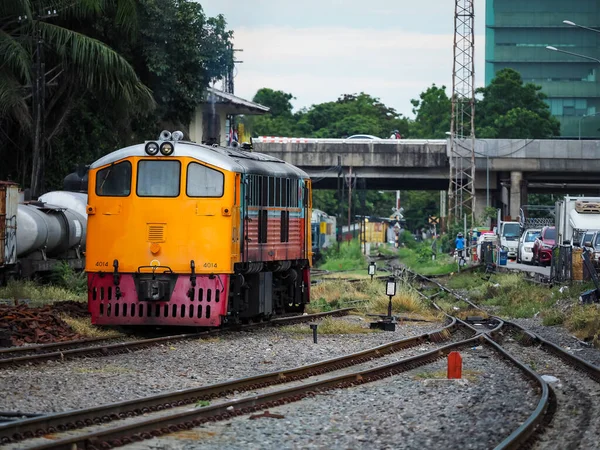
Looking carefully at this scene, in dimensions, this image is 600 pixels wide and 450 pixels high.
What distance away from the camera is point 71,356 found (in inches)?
571

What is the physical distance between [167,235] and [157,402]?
7.45m

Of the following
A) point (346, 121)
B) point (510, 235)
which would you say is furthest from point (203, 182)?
point (346, 121)

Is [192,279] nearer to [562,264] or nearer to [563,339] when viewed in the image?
[563,339]

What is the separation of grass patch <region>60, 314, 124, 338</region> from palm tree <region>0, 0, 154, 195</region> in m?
12.2

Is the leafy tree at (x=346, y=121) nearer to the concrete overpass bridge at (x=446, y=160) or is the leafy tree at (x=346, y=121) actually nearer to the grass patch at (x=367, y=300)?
the concrete overpass bridge at (x=446, y=160)

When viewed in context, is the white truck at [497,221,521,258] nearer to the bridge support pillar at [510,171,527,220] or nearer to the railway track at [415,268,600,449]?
the bridge support pillar at [510,171,527,220]

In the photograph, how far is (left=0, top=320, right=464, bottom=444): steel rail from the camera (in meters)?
8.84

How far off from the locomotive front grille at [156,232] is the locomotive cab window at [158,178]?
48 centimetres

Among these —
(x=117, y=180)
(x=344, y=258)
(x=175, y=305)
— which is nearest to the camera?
(x=175, y=305)

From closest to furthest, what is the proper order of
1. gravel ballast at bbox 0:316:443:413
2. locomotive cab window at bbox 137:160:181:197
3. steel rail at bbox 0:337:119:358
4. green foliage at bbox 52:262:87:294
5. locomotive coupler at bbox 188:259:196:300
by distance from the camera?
gravel ballast at bbox 0:316:443:413
steel rail at bbox 0:337:119:358
locomotive coupler at bbox 188:259:196:300
locomotive cab window at bbox 137:160:181:197
green foliage at bbox 52:262:87:294

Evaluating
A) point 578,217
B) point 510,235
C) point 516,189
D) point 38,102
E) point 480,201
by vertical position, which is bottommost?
point 510,235

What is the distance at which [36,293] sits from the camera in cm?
2466

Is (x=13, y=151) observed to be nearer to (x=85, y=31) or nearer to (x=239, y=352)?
(x=85, y=31)

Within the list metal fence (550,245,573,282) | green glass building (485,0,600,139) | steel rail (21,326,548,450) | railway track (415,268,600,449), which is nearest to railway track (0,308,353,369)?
steel rail (21,326,548,450)
